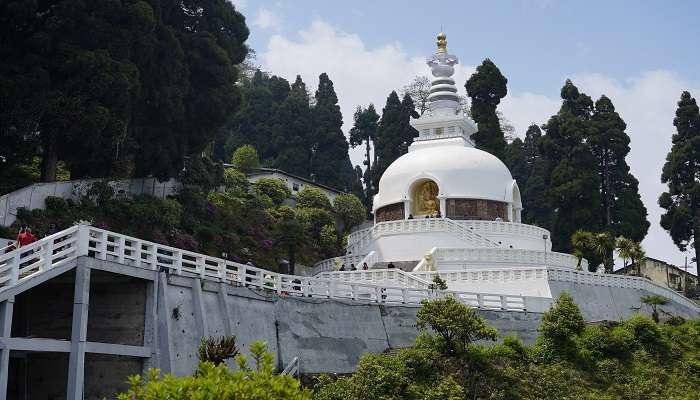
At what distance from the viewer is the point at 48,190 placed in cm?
3409

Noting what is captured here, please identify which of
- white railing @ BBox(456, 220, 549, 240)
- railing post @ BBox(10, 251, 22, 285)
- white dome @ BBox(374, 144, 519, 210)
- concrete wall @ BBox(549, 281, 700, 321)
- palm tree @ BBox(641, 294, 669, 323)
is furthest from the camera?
white dome @ BBox(374, 144, 519, 210)

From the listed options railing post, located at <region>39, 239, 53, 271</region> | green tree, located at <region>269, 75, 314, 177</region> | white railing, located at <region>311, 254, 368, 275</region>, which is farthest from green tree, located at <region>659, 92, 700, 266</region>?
railing post, located at <region>39, 239, 53, 271</region>

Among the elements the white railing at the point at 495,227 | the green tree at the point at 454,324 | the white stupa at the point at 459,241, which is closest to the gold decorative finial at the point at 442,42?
the white stupa at the point at 459,241

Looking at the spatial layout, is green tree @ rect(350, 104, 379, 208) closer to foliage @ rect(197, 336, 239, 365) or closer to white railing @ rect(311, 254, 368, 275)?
white railing @ rect(311, 254, 368, 275)

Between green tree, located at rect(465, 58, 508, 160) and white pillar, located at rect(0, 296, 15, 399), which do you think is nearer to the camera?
white pillar, located at rect(0, 296, 15, 399)

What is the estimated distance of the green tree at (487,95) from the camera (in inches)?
2549

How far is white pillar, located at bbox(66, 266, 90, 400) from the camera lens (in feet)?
64.9

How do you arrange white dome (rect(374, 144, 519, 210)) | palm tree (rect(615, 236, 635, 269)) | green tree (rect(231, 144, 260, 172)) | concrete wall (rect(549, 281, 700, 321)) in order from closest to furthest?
concrete wall (rect(549, 281, 700, 321)), palm tree (rect(615, 236, 635, 269)), white dome (rect(374, 144, 519, 210)), green tree (rect(231, 144, 260, 172))

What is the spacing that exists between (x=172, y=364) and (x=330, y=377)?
5.55m

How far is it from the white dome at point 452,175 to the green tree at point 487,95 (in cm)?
1187

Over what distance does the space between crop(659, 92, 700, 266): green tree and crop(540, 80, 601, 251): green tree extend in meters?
4.68

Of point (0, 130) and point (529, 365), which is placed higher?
point (0, 130)

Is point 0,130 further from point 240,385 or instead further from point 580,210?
point 580,210

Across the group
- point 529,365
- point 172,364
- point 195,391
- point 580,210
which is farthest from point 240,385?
point 580,210
